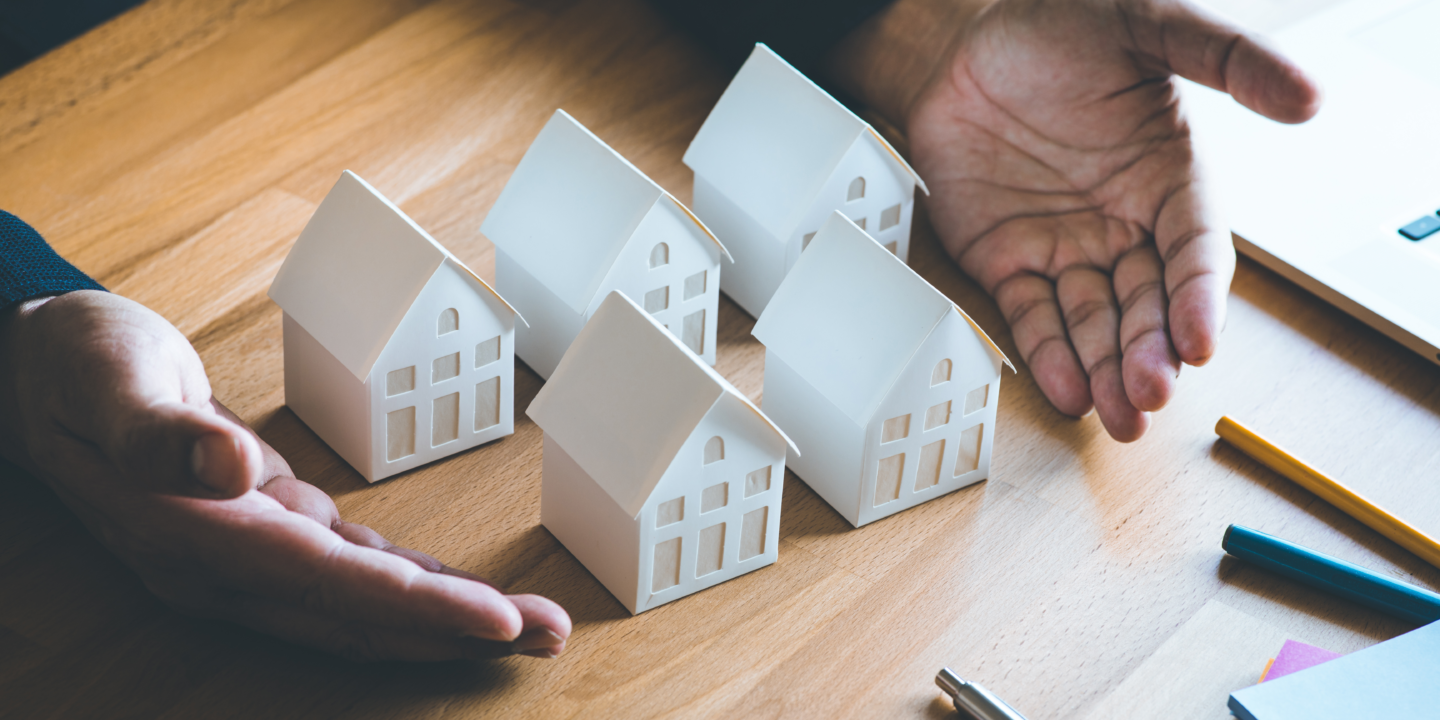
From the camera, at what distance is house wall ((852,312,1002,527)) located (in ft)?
2.65

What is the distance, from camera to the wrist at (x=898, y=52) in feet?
4.23

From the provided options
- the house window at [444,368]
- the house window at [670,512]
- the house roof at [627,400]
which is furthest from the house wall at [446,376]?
the house window at [670,512]

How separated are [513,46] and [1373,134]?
94cm

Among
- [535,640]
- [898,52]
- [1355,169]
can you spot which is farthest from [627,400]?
[1355,169]

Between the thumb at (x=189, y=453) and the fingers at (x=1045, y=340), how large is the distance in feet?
2.04

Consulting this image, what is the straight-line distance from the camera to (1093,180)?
1139mm

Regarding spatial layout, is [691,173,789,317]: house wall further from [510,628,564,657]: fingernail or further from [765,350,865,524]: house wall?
[510,628,564,657]: fingernail

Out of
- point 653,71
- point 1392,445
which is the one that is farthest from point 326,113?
point 1392,445

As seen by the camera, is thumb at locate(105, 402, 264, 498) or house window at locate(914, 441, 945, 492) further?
house window at locate(914, 441, 945, 492)

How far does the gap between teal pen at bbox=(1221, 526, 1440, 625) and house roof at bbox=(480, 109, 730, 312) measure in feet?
1.46

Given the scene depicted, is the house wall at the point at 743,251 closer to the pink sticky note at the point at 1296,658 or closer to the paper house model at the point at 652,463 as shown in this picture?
the paper house model at the point at 652,463

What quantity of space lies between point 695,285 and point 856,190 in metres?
0.17

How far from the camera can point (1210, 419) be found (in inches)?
38.0

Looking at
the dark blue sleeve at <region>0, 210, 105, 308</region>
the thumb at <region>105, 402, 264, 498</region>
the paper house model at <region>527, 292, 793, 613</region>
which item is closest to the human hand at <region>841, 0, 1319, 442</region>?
the paper house model at <region>527, 292, 793, 613</region>
